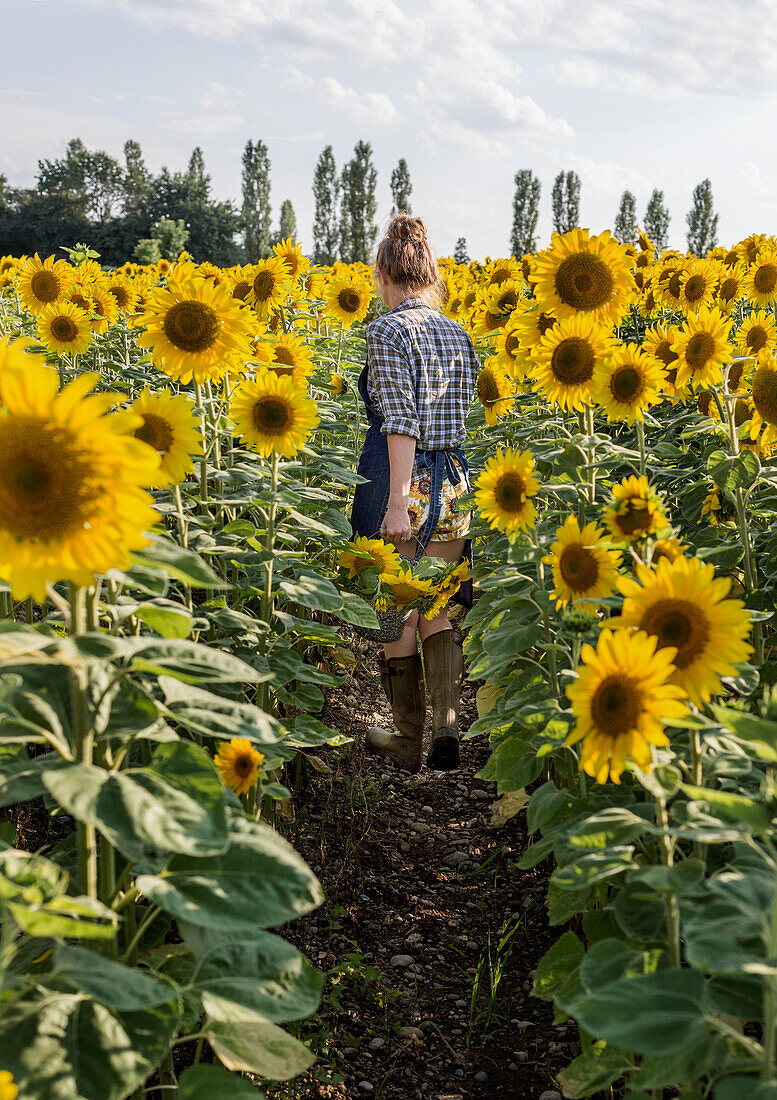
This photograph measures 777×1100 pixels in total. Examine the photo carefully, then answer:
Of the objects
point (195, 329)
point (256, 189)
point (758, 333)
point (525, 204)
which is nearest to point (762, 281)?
point (758, 333)

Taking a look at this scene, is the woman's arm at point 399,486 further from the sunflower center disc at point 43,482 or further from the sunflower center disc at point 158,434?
the sunflower center disc at point 43,482

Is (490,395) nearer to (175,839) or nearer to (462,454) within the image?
(462,454)

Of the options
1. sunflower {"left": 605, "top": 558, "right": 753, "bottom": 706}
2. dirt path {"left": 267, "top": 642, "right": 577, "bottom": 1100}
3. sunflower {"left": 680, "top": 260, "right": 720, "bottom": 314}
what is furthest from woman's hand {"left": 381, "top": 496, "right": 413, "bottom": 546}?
sunflower {"left": 605, "top": 558, "right": 753, "bottom": 706}

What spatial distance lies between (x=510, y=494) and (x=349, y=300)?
3138mm

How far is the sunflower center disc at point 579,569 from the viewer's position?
213 centimetres

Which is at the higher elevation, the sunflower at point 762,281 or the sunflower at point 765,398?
the sunflower at point 762,281

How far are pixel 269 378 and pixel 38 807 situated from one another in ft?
4.96

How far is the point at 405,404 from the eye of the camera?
388cm

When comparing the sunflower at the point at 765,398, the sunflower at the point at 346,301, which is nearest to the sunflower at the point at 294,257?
Answer: the sunflower at the point at 346,301

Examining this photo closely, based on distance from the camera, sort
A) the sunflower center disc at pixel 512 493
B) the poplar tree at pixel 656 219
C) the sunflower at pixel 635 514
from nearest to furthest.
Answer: the sunflower at pixel 635 514
the sunflower center disc at pixel 512 493
the poplar tree at pixel 656 219

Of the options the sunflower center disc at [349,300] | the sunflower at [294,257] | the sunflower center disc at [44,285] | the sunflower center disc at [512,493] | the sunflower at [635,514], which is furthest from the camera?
the sunflower center disc at [349,300]

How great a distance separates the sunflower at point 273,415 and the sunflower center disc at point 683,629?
1.38m

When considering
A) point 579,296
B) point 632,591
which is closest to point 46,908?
point 632,591

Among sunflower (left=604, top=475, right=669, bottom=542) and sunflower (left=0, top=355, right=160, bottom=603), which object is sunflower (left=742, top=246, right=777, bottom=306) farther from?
sunflower (left=0, top=355, right=160, bottom=603)
